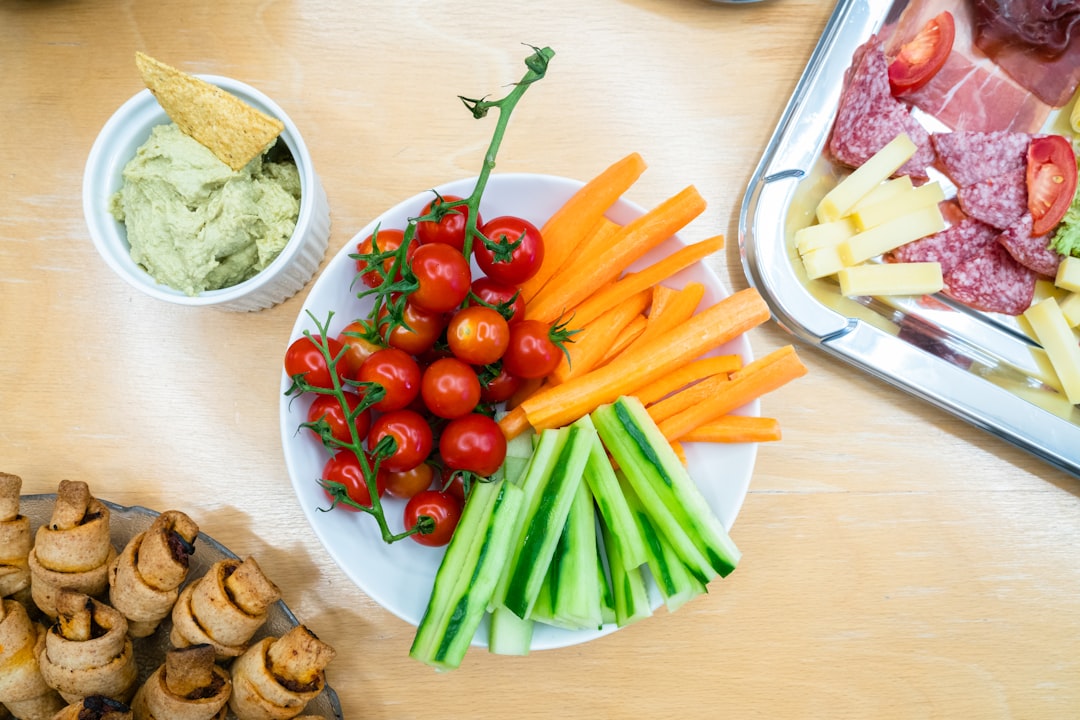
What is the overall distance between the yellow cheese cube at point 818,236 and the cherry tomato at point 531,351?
42 centimetres

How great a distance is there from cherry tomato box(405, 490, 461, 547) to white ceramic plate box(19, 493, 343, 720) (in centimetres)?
22

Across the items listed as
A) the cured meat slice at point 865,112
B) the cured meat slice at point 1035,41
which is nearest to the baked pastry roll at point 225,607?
the cured meat slice at point 865,112

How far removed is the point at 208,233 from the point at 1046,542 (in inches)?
48.7

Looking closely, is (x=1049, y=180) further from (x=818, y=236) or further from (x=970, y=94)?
(x=818, y=236)

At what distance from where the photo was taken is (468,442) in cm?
81

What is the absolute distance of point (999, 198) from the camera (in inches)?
42.0

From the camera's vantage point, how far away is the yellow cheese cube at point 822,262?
1.02 m

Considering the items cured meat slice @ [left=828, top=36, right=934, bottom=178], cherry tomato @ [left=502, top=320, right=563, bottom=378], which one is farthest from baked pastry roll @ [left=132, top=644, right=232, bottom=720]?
cured meat slice @ [left=828, top=36, right=934, bottom=178]

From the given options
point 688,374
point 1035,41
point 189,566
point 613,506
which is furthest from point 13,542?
point 1035,41

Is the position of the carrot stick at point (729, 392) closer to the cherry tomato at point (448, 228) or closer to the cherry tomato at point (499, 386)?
the cherry tomato at point (499, 386)

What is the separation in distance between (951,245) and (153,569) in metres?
1.17

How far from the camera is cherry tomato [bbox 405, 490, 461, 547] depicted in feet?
2.76

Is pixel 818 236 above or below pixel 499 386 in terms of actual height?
above

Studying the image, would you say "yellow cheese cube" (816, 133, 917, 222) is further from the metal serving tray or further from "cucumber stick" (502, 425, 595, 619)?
"cucumber stick" (502, 425, 595, 619)
